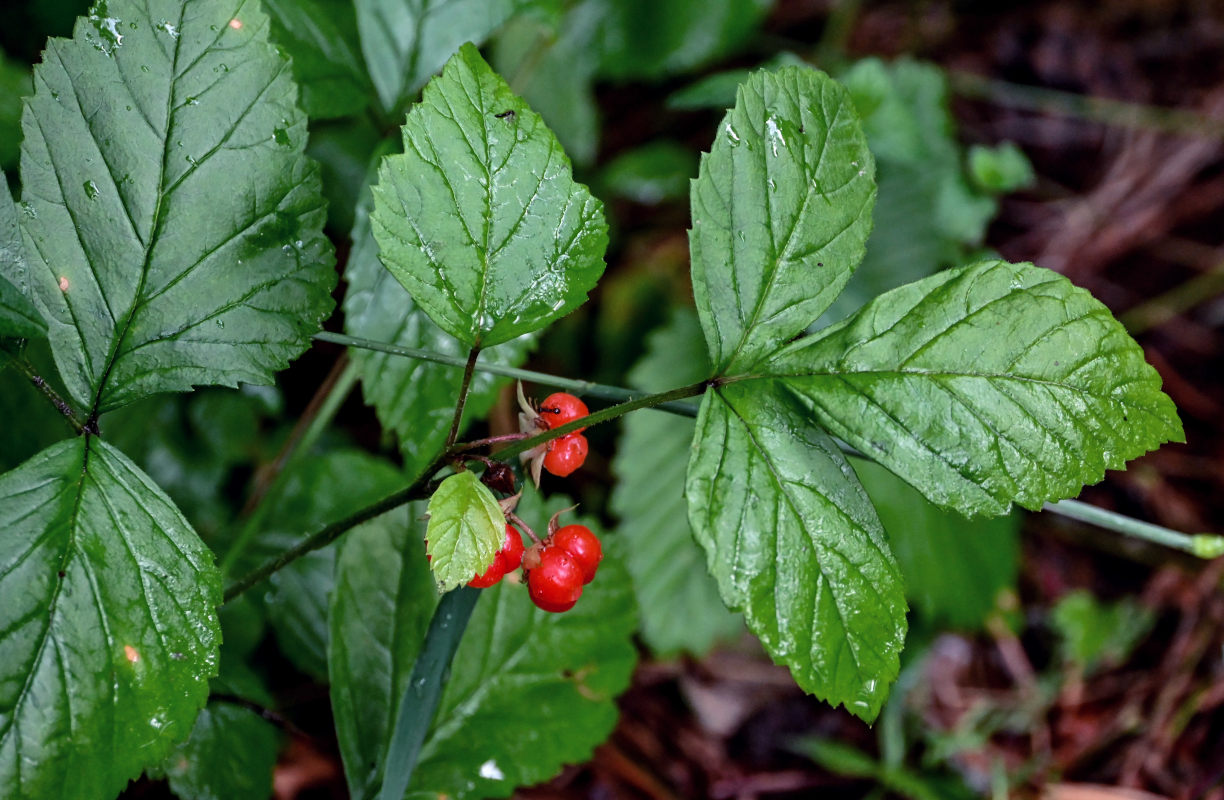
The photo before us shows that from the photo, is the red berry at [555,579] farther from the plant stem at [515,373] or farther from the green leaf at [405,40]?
the green leaf at [405,40]

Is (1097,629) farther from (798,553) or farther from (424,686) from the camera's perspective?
(424,686)

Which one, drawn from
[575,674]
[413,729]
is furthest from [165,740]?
[575,674]

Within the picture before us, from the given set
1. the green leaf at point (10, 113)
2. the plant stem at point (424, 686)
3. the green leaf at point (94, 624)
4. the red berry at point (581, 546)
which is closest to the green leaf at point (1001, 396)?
the red berry at point (581, 546)

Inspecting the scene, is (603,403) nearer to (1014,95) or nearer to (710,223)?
(710,223)

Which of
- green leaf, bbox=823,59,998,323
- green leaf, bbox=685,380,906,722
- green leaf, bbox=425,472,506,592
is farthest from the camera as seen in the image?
green leaf, bbox=823,59,998,323

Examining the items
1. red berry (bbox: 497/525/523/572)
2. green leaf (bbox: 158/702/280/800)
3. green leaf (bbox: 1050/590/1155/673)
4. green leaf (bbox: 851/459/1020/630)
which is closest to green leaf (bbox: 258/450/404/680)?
green leaf (bbox: 158/702/280/800)

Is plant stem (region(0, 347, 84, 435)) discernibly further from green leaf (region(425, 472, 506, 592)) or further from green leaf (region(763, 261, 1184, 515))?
green leaf (region(763, 261, 1184, 515))
